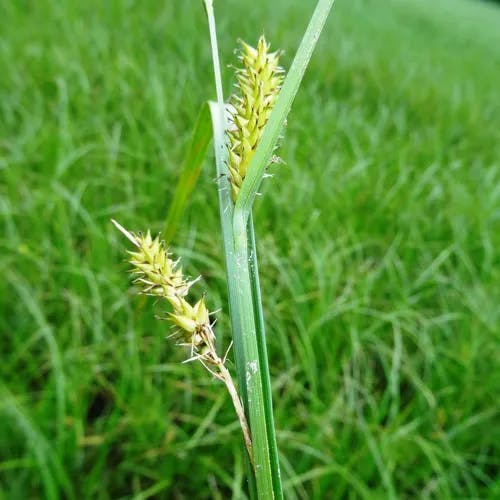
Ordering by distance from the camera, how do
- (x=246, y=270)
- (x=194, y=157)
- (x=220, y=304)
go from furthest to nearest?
(x=220, y=304)
(x=194, y=157)
(x=246, y=270)

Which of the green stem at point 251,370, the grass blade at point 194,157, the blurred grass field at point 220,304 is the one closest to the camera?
the green stem at point 251,370

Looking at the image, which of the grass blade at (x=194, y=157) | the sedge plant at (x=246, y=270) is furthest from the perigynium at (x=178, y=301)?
the grass blade at (x=194, y=157)

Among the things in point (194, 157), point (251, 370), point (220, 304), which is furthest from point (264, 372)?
point (220, 304)

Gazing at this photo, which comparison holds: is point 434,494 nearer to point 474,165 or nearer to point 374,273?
point 374,273

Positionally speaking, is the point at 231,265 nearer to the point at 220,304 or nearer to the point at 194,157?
the point at 194,157

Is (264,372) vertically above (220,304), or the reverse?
(264,372)

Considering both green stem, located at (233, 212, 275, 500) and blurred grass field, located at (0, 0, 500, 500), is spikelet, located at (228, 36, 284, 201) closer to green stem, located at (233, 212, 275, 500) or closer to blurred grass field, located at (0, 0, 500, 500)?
green stem, located at (233, 212, 275, 500)

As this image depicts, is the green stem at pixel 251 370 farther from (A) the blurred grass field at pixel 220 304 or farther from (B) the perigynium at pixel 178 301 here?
(A) the blurred grass field at pixel 220 304
